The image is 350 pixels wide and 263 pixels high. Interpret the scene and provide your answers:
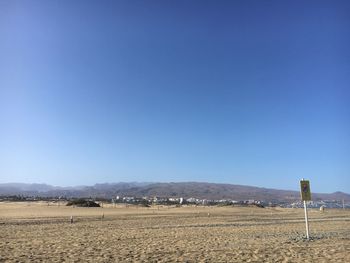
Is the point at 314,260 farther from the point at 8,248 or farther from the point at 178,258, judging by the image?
the point at 8,248

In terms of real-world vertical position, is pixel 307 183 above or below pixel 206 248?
above

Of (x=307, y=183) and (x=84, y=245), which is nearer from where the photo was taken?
(x=84, y=245)

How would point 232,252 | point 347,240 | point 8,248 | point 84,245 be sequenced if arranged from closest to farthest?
point 232,252, point 8,248, point 84,245, point 347,240

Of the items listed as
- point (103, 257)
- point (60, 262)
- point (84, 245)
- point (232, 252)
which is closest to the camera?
point (60, 262)

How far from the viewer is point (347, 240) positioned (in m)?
17.0

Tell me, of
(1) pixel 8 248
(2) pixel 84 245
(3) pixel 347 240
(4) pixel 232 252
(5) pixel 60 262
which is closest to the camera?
(5) pixel 60 262

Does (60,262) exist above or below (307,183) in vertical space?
below

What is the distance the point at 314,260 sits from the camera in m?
11.9

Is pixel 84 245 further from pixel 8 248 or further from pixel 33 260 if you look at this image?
pixel 33 260

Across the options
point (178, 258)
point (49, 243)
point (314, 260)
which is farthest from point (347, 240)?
point (49, 243)

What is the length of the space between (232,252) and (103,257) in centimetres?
425

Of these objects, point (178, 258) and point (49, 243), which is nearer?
point (178, 258)

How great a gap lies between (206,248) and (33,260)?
19.6ft

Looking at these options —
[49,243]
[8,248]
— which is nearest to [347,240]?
[49,243]
